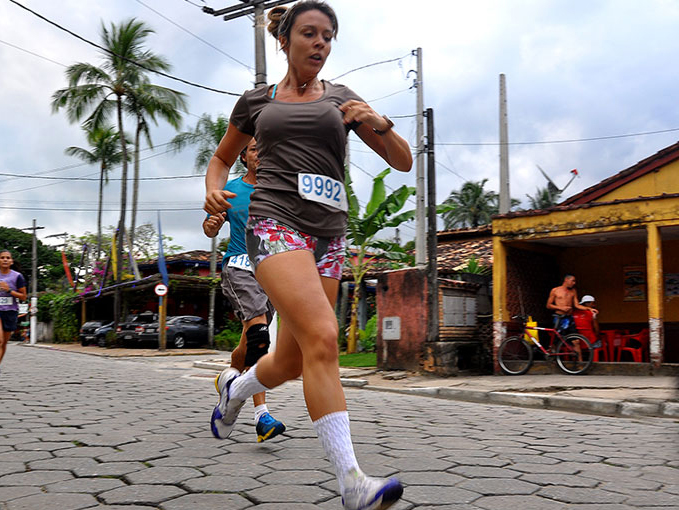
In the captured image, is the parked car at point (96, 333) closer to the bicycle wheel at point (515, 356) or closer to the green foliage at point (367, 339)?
the green foliage at point (367, 339)

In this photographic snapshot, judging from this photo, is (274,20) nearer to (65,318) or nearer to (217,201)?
(217,201)

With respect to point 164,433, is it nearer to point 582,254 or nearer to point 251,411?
point 251,411

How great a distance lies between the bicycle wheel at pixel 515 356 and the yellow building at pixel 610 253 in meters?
0.24

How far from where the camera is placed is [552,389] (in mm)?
8688

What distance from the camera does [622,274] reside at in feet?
44.1

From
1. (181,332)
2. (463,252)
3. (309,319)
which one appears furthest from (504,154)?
(309,319)

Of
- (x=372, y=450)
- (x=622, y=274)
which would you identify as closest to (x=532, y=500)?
(x=372, y=450)

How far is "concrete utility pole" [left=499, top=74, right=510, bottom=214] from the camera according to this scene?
18247 mm

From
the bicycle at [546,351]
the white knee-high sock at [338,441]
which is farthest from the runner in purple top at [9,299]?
the bicycle at [546,351]

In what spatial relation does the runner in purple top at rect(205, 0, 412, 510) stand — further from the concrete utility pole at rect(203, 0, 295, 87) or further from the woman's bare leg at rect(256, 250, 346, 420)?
the concrete utility pole at rect(203, 0, 295, 87)

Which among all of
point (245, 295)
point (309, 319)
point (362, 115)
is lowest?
point (309, 319)

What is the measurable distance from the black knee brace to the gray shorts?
91mm

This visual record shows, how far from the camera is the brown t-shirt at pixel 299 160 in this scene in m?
2.66

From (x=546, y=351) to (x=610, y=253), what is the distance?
11.3 ft
